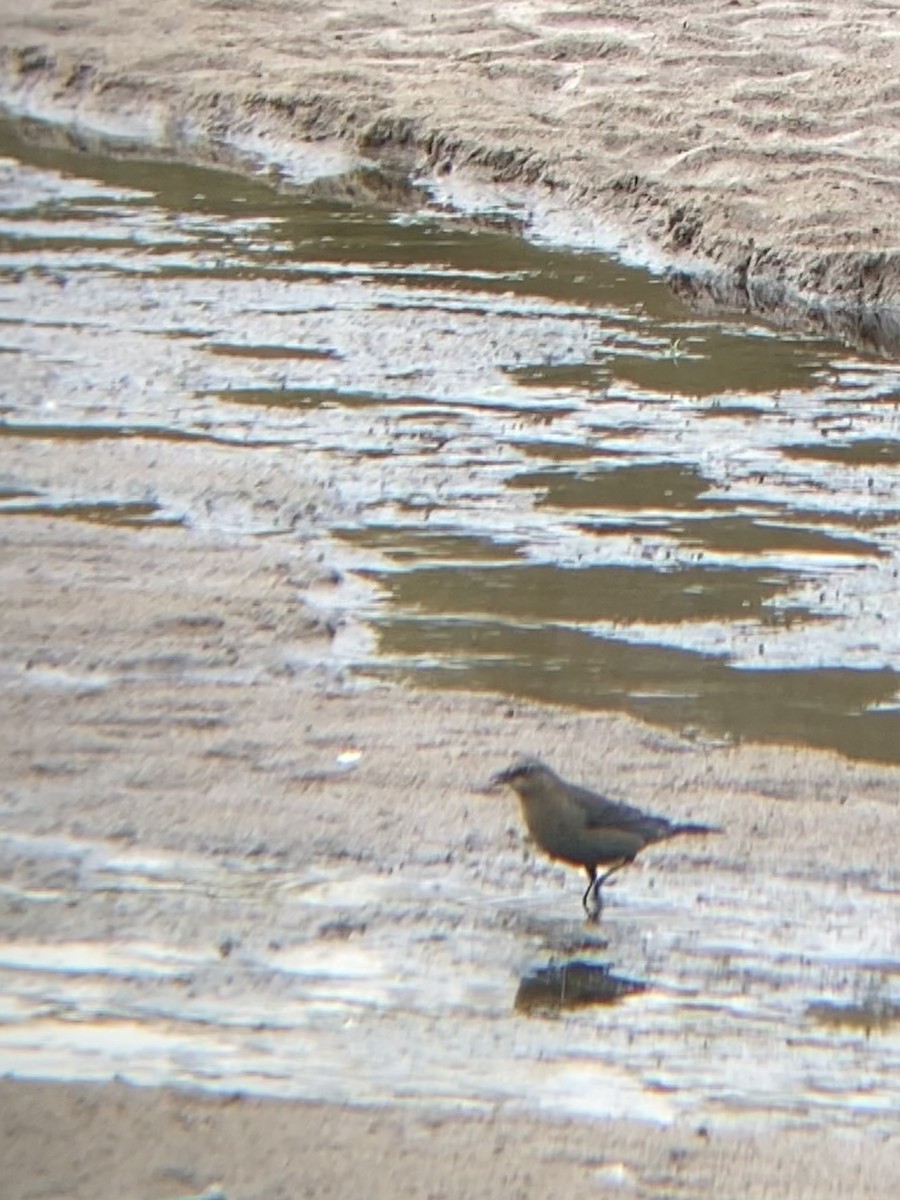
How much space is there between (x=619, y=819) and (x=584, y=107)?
8.08 m

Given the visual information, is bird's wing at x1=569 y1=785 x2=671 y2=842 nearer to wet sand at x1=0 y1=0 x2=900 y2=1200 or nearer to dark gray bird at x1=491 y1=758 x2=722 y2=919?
dark gray bird at x1=491 y1=758 x2=722 y2=919

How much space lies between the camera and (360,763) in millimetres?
5293

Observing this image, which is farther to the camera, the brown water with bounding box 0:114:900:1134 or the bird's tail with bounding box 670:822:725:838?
Result: the bird's tail with bounding box 670:822:725:838

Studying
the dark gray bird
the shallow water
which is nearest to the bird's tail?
the dark gray bird

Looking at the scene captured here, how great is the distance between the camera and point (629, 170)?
10867mm

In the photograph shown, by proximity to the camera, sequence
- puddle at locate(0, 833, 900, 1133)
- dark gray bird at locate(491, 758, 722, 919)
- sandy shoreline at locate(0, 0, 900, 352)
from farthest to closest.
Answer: sandy shoreline at locate(0, 0, 900, 352) → dark gray bird at locate(491, 758, 722, 919) → puddle at locate(0, 833, 900, 1133)

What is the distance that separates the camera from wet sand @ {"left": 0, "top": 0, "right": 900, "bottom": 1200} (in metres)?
3.71

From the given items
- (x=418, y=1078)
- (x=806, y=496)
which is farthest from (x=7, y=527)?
(x=418, y=1078)

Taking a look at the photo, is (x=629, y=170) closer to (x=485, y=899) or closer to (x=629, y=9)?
(x=629, y=9)

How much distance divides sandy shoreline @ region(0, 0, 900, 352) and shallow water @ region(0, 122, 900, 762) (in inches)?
18.6

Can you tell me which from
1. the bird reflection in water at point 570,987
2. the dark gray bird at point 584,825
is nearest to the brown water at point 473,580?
the bird reflection in water at point 570,987

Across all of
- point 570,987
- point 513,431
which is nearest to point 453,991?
point 570,987

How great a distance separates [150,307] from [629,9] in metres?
5.27

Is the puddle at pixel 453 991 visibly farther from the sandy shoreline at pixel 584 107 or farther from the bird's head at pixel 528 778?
the sandy shoreline at pixel 584 107
